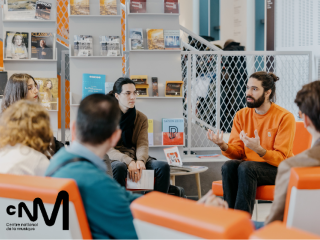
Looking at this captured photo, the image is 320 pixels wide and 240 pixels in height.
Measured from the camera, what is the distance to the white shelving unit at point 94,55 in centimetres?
404

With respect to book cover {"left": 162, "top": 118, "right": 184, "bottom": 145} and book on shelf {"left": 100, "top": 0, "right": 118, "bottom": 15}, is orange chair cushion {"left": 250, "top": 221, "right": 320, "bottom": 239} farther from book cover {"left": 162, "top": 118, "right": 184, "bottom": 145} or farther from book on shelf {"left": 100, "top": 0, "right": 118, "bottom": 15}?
book on shelf {"left": 100, "top": 0, "right": 118, "bottom": 15}

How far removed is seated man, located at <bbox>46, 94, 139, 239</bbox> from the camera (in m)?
1.17

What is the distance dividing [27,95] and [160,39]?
1.93 meters

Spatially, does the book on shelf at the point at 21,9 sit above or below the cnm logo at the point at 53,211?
above

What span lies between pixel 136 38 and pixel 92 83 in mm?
746

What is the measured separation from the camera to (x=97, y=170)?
1208mm

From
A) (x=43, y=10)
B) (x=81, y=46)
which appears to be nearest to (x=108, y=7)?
(x=81, y=46)

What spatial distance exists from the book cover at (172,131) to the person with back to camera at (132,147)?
823mm

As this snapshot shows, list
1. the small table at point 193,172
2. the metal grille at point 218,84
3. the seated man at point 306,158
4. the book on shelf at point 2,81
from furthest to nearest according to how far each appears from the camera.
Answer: the metal grille at point 218,84 < the book on shelf at point 2,81 < the small table at point 193,172 < the seated man at point 306,158

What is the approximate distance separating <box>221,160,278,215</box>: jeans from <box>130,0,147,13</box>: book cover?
227cm

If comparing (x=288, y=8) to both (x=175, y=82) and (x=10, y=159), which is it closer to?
(x=175, y=82)

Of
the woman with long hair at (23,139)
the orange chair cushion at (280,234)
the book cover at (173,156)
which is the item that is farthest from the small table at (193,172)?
the orange chair cushion at (280,234)

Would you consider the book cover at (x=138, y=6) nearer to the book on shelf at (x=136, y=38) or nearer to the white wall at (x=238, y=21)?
the book on shelf at (x=136, y=38)

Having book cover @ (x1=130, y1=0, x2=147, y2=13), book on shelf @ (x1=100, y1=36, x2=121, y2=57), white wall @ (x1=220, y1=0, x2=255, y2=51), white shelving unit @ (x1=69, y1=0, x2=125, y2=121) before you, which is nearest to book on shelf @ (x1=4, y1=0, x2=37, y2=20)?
white shelving unit @ (x1=69, y1=0, x2=125, y2=121)
